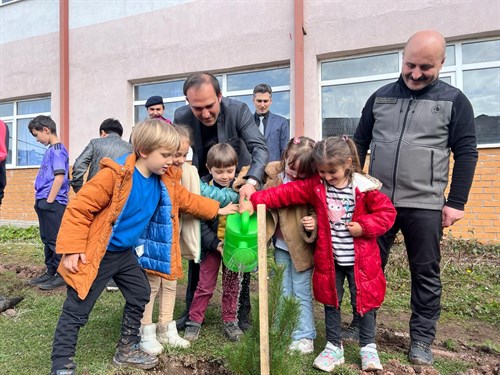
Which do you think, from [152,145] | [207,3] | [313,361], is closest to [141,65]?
[207,3]

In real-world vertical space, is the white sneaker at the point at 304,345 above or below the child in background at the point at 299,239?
below

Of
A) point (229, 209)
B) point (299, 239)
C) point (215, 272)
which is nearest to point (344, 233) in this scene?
point (299, 239)

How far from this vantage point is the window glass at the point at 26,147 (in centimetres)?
1046

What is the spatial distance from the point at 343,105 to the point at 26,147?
765 cm

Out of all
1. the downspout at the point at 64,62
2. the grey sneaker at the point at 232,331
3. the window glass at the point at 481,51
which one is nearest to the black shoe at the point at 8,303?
the grey sneaker at the point at 232,331

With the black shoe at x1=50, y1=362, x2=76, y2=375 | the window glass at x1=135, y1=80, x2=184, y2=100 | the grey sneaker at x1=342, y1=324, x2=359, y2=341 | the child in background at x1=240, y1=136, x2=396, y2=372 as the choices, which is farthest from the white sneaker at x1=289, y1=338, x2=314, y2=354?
the window glass at x1=135, y1=80, x2=184, y2=100

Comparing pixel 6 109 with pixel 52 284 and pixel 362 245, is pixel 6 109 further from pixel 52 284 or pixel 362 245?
pixel 362 245

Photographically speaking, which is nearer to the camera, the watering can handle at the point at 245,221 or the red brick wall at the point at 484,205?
the watering can handle at the point at 245,221

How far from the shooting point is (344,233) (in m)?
2.63

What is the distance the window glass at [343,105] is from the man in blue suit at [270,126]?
2265mm

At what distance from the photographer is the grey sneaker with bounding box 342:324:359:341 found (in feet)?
10.3

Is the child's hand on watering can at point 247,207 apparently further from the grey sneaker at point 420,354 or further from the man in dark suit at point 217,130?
the grey sneaker at point 420,354

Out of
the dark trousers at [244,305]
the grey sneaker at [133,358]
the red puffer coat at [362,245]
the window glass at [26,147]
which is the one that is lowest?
the grey sneaker at [133,358]

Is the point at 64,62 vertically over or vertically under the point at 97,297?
over
